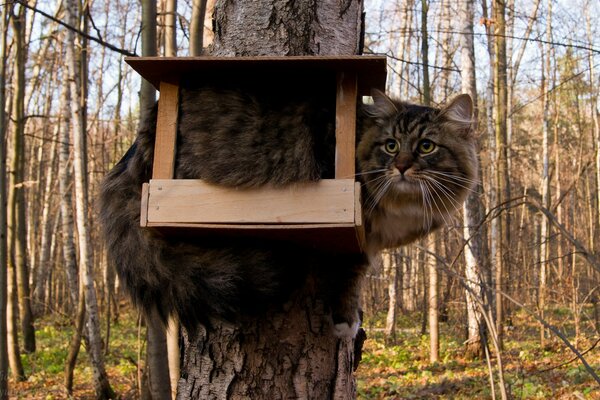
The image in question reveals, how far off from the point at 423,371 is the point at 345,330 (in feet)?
22.0

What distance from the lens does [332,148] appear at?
7.03ft

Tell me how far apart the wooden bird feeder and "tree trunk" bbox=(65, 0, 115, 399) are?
506 cm

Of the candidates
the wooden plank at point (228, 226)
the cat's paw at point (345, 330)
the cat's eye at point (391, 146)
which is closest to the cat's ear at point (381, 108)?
the cat's eye at point (391, 146)

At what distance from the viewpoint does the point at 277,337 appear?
6.76 feet

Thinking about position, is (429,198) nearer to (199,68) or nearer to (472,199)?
(199,68)

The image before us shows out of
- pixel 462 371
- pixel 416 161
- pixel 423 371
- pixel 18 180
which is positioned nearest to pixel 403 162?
pixel 416 161

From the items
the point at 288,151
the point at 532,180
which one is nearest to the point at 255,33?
the point at 288,151

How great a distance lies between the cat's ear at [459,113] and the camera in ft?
7.49

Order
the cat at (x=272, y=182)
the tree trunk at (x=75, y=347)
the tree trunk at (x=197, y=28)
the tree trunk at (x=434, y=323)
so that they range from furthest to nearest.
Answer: the tree trunk at (x=434, y=323) < the tree trunk at (x=75, y=347) < the tree trunk at (x=197, y=28) < the cat at (x=272, y=182)

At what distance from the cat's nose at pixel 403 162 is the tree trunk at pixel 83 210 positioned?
17.7 feet

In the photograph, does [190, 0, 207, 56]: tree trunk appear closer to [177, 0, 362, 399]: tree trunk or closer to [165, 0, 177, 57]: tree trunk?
[165, 0, 177, 57]: tree trunk

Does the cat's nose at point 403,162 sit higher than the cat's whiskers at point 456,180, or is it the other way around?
the cat's nose at point 403,162

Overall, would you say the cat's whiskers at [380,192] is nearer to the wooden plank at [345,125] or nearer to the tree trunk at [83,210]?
the wooden plank at [345,125]

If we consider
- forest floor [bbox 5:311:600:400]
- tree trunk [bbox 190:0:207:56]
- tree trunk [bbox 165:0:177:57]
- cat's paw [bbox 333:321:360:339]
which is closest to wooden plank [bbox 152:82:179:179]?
cat's paw [bbox 333:321:360:339]
